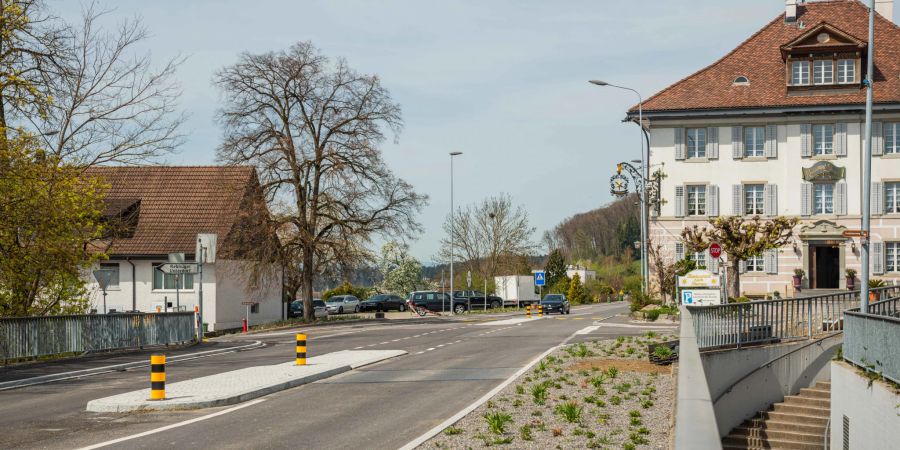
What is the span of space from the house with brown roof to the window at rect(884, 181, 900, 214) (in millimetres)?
31414

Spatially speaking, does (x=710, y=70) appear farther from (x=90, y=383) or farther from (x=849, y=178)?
(x=90, y=383)

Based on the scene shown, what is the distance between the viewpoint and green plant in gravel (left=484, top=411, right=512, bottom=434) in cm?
1285

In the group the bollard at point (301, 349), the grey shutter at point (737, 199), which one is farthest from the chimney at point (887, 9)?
the bollard at point (301, 349)

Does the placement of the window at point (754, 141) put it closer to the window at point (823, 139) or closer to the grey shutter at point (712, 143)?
the grey shutter at point (712, 143)

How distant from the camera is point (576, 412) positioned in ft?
46.5

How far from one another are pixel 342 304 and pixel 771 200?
36789 mm

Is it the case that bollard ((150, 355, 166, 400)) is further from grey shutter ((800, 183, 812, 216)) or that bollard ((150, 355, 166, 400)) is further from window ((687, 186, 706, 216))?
grey shutter ((800, 183, 812, 216))

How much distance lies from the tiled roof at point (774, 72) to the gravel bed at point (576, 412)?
1385 inches

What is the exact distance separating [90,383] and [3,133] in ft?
29.7

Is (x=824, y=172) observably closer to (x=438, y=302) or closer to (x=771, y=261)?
(x=771, y=261)

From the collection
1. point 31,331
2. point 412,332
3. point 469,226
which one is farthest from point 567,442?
point 469,226

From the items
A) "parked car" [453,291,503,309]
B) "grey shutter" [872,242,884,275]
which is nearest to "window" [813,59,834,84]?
"grey shutter" [872,242,884,275]

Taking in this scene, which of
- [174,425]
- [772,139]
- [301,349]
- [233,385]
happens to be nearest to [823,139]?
[772,139]

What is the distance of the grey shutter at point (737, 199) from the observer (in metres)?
54.8
